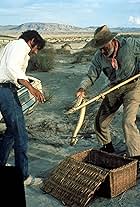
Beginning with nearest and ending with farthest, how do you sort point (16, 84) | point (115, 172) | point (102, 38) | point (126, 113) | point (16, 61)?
1. point (115, 172)
2. point (16, 61)
3. point (16, 84)
4. point (102, 38)
5. point (126, 113)

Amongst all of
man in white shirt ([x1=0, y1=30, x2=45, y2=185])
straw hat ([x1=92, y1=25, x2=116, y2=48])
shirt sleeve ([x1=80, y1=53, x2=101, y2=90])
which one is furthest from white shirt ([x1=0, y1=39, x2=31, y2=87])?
shirt sleeve ([x1=80, y1=53, x2=101, y2=90])

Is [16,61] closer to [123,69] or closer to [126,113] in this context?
[123,69]

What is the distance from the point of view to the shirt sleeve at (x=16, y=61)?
532 cm

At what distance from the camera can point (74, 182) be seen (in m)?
5.40

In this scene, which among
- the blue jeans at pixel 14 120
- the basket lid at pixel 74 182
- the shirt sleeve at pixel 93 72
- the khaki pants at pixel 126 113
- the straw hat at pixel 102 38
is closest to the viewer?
the basket lid at pixel 74 182

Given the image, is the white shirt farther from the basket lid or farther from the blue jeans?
the basket lid

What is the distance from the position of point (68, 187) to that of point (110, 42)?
1.81 m

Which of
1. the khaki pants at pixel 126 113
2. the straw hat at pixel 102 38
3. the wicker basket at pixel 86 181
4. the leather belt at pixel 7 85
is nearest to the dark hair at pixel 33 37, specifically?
the leather belt at pixel 7 85

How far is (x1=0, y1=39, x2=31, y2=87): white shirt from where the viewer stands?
533 cm

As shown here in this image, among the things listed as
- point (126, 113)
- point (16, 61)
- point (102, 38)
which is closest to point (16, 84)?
point (16, 61)

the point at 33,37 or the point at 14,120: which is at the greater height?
the point at 33,37

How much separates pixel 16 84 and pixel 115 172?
5.01 ft

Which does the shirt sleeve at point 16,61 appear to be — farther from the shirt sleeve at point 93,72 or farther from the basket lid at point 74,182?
the basket lid at point 74,182

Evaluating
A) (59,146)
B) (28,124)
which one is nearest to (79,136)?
(59,146)
